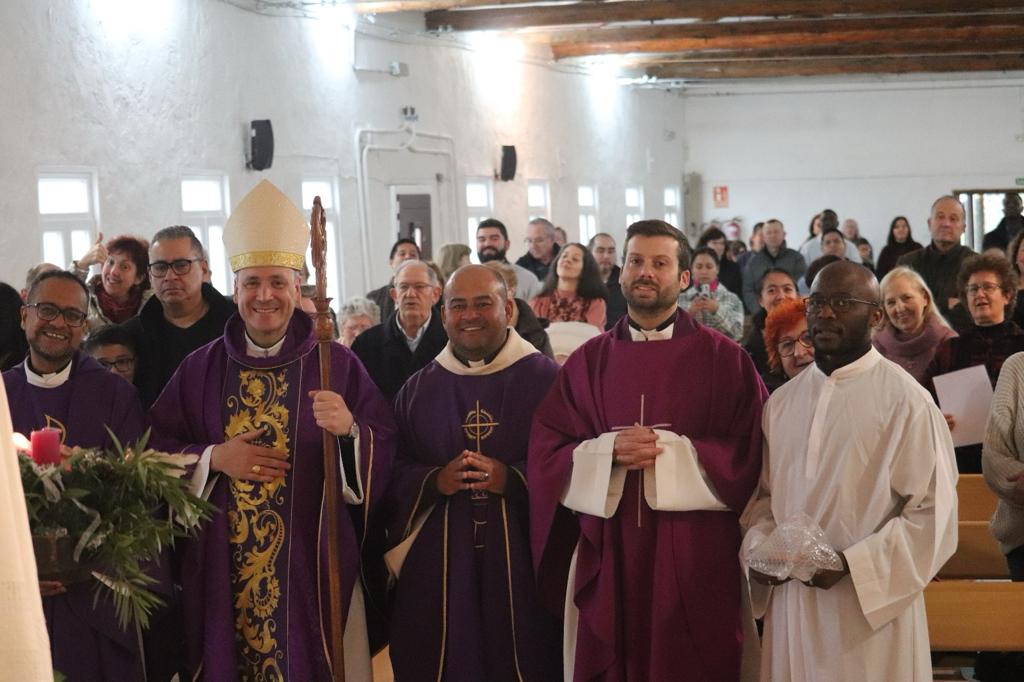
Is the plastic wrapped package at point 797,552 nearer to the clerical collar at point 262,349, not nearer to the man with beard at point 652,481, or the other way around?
the man with beard at point 652,481

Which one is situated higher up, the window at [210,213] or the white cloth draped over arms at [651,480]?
the window at [210,213]

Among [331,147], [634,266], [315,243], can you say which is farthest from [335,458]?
[331,147]

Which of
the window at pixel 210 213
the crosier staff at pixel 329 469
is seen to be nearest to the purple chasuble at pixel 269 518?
the crosier staff at pixel 329 469

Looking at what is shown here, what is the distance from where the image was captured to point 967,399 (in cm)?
546

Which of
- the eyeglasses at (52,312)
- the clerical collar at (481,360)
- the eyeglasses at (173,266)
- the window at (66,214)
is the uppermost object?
the window at (66,214)

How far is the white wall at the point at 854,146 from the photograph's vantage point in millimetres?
22062

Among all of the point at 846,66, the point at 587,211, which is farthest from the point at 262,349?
the point at 846,66

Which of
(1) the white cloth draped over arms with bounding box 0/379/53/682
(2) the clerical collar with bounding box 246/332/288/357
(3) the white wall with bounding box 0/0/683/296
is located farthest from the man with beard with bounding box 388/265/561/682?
(3) the white wall with bounding box 0/0/683/296

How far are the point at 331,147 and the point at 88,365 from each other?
7.54 metres

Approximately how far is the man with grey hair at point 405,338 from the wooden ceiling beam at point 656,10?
7962 millimetres

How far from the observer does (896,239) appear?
50.3ft

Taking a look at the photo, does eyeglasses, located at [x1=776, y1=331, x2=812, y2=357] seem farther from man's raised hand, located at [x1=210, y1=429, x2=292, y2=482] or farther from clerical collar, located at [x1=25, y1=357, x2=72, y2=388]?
clerical collar, located at [x1=25, y1=357, x2=72, y2=388]

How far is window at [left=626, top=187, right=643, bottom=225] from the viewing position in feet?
66.7

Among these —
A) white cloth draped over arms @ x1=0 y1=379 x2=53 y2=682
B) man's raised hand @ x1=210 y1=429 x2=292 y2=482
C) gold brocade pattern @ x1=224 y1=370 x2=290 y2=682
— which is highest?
white cloth draped over arms @ x1=0 y1=379 x2=53 y2=682
